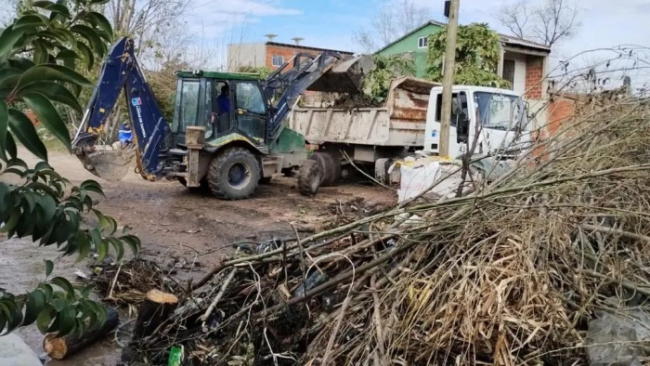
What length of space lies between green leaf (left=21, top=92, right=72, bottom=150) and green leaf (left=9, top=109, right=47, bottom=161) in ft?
0.14

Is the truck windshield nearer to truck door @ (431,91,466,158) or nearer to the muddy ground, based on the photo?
truck door @ (431,91,466,158)

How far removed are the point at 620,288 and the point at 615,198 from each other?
2.76 feet

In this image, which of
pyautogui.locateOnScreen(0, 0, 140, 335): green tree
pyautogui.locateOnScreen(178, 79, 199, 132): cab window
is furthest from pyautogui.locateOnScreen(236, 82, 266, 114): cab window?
pyautogui.locateOnScreen(0, 0, 140, 335): green tree

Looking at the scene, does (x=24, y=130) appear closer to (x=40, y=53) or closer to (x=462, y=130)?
(x=40, y=53)

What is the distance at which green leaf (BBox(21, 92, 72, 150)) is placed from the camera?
1209mm

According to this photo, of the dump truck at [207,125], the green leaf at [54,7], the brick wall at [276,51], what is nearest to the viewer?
the green leaf at [54,7]

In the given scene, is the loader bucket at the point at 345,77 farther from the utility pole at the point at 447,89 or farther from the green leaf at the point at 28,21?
the green leaf at the point at 28,21

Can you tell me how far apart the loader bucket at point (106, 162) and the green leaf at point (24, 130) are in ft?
27.0

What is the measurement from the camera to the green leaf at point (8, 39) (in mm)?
1264

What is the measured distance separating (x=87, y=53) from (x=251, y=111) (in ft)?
30.2

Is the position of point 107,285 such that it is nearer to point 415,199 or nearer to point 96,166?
point 415,199

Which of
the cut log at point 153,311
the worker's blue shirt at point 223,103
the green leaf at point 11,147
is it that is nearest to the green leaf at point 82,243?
the green leaf at point 11,147

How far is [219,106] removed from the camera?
10383 millimetres

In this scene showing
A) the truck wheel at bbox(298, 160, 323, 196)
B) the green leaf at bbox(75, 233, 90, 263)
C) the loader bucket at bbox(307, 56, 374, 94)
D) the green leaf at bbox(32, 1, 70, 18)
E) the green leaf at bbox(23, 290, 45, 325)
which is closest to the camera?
the green leaf at bbox(32, 1, 70, 18)
